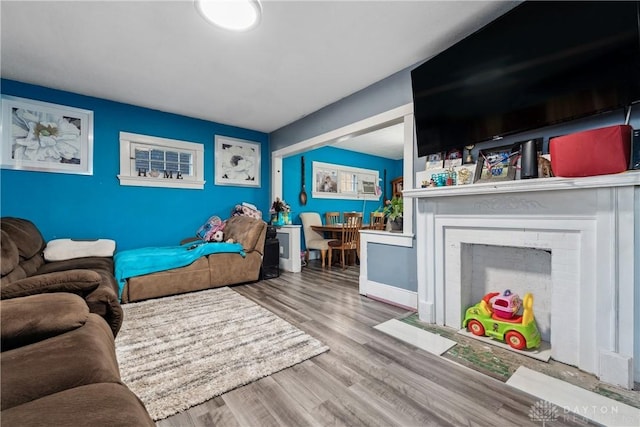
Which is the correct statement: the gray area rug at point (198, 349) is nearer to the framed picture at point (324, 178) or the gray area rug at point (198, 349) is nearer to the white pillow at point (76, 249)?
the white pillow at point (76, 249)

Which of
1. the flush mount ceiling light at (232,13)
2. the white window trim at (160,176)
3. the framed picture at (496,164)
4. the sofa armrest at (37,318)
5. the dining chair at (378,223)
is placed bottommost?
the sofa armrest at (37,318)

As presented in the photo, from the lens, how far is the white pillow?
281cm

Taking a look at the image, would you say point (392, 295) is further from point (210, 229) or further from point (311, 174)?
point (311, 174)

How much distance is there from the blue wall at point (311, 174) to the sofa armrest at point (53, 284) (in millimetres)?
3878

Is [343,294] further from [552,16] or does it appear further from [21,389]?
[552,16]

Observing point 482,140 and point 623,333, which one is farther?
point 482,140

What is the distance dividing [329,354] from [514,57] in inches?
92.6

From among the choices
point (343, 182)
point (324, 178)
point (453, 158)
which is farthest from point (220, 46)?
point (343, 182)

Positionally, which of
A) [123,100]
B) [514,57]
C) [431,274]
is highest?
[123,100]

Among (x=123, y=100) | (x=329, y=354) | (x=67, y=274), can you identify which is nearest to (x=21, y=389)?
(x=67, y=274)

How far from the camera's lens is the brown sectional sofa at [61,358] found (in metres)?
0.62

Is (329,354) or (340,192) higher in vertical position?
(340,192)

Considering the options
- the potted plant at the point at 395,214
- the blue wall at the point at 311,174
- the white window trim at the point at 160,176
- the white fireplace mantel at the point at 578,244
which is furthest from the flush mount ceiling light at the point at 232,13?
the blue wall at the point at 311,174

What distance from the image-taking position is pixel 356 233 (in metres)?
4.58
